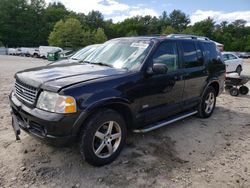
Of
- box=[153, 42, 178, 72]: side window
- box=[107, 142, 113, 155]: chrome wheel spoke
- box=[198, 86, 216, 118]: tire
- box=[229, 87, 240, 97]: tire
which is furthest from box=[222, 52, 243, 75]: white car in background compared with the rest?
box=[107, 142, 113, 155]: chrome wheel spoke

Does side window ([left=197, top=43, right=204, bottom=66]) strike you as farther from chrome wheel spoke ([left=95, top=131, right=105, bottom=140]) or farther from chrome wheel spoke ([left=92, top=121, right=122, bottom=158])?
chrome wheel spoke ([left=95, top=131, right=105, bottom=140])

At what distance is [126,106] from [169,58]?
4.86ft

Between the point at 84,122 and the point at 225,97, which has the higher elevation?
the point at 84,122

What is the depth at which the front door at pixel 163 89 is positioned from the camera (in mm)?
4215

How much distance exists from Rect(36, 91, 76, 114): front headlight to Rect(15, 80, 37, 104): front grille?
0.87ft

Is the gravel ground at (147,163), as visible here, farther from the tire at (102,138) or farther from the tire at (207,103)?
the tire at (207,103)

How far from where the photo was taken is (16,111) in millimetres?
3832

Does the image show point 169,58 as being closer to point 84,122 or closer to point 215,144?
point 215,144

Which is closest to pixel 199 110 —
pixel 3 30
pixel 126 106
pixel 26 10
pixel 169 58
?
pixel 169 58

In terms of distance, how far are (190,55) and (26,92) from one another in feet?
11.1

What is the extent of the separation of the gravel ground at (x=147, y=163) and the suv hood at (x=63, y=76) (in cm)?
120

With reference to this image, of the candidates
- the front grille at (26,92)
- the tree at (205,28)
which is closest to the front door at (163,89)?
the front grille at (26,92)

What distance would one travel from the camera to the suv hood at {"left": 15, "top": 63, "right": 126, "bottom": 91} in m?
3.36

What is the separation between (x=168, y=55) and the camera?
15.4 ft
